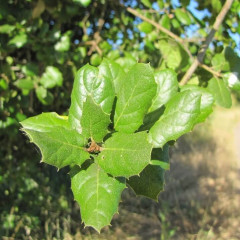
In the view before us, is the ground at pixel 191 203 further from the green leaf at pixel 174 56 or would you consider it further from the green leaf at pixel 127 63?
the green leaf at pixel 174 56

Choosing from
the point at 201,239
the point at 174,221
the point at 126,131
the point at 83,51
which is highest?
the point at 126,131

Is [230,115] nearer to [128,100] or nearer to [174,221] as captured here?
[174,221]

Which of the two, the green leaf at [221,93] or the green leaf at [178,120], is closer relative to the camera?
the green leaf at [178,120]

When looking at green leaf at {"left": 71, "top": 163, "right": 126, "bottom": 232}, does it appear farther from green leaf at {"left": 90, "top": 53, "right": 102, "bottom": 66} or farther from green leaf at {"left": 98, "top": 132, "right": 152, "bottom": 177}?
Answer: green leaf at {"left": 90, "top": 53, "right": 102, "bottom": 66}

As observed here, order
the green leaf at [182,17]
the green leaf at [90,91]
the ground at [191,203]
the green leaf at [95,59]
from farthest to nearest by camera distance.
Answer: the ground at [191,203], the green leaf at [95,59], the green leaf at [182,17], the green leaf at [90,91]

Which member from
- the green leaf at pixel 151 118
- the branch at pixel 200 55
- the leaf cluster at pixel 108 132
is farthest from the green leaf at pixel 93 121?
the branch at pixel 200 55

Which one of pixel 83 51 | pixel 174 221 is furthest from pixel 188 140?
pixel 83 51
